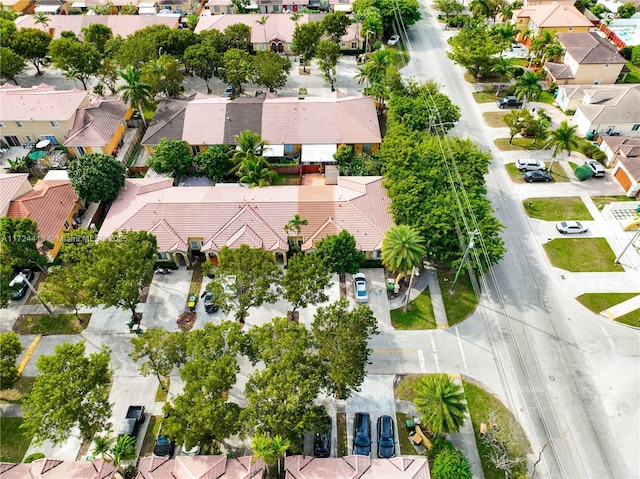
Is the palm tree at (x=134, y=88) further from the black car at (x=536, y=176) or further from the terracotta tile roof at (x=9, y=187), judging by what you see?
the black car at (x=536, y=176)

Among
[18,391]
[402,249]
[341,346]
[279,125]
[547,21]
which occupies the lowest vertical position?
[18,391]

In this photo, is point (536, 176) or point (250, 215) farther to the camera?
point (536, 176)

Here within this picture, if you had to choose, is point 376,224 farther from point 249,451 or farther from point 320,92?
point 320,92

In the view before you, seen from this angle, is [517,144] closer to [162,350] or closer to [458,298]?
[458,298]

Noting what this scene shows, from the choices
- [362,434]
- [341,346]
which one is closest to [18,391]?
[341,346]

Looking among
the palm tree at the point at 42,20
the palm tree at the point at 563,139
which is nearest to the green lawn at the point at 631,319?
the palm tree at the point at 563,139

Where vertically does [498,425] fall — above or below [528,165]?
below

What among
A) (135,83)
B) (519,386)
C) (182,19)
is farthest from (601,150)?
(182,19)
